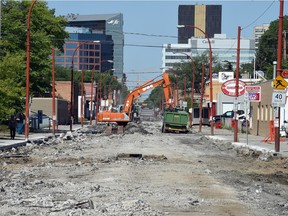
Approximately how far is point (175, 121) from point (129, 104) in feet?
15.6

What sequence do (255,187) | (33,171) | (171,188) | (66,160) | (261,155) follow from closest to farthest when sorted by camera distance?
1. (171,188)
2. (255,187)
3. (33,171)
4. (66,160)
5. (261,155)

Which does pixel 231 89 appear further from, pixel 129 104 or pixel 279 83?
pixel 129 104

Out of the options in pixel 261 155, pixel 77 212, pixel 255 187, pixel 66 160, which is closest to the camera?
pixel 77 212

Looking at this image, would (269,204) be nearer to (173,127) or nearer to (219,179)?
(219,179)

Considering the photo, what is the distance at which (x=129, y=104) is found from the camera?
6831 centimetres

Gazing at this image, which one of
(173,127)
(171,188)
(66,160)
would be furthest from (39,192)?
(173,127)

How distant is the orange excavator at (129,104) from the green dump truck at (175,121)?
2.66 m

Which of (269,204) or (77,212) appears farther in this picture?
(269,204)

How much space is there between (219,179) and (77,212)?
8501 mm

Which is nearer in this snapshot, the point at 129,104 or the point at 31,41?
the point at 31,41

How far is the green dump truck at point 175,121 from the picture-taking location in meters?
68.8

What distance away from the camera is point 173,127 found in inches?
2758

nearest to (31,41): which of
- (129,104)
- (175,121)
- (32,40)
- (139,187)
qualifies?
(32,40)

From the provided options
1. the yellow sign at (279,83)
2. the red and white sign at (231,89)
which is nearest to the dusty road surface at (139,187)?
the yellow sign at (279,83)
